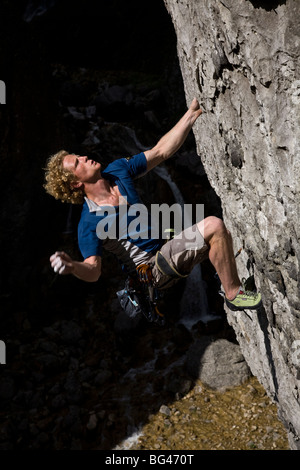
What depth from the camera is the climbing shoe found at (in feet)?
15.6

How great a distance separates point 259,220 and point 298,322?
1190 millimetres

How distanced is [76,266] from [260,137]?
7.25 ft

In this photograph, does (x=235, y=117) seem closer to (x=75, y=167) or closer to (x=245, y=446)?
(x=75, y=167)

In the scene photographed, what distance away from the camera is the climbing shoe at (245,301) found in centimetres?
475

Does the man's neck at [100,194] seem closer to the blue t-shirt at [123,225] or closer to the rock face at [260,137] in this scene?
the blue t-shirt at [123,225]

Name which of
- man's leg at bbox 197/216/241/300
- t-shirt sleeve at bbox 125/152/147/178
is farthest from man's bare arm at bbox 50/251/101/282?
t-shirt sleeve at bbox 125/152/147/178

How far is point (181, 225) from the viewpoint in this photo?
1443 cm

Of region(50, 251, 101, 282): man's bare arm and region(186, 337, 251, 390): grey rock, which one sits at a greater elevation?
region(50, 251, 101, 282): man's bare arm

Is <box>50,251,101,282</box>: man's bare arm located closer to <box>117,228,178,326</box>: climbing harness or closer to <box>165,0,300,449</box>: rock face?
<box>117,228,178,326</box>: climbing harness

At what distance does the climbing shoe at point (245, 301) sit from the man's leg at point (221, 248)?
0.06m

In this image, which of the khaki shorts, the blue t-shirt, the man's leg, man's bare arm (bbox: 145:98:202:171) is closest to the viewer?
the man's leg

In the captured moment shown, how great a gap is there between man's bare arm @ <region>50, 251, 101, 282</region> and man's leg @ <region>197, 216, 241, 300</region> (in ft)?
3.86

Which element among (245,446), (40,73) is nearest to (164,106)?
(40,73)

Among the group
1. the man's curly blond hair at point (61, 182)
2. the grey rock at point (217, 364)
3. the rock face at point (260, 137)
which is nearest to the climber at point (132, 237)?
the man's curly blond hair at point (61, 182)
